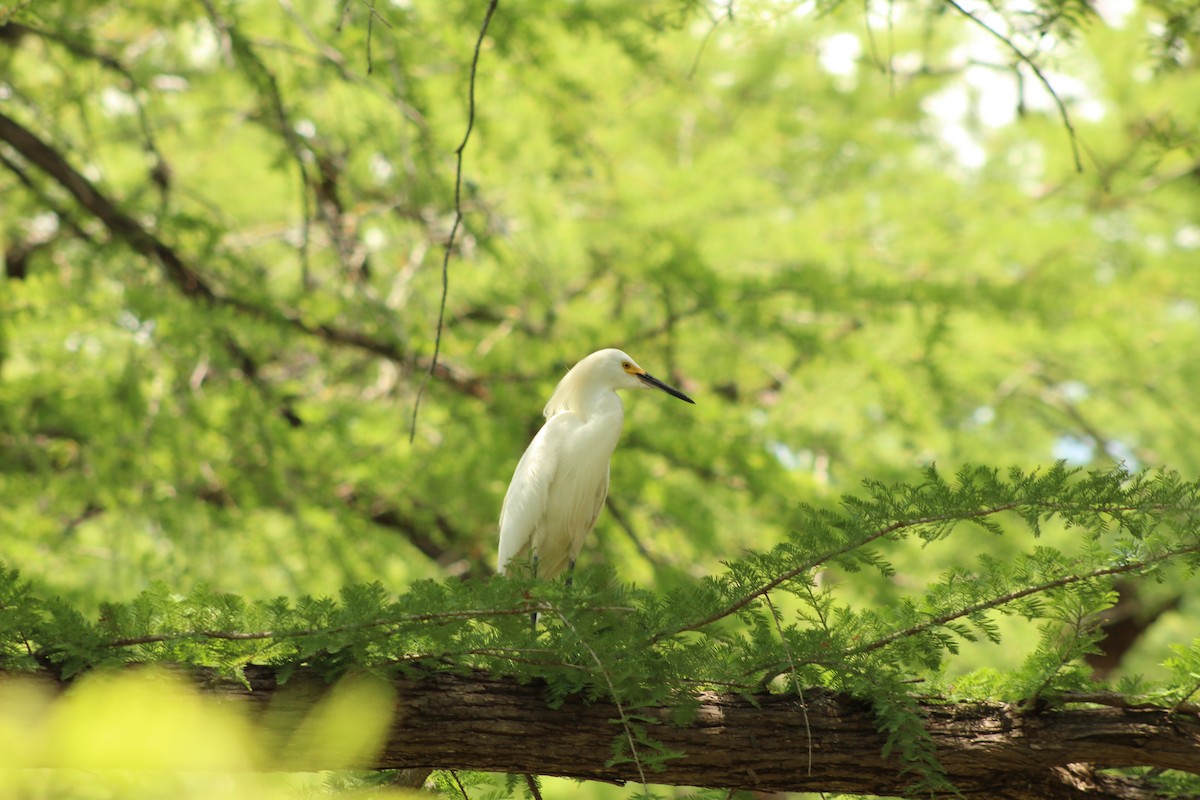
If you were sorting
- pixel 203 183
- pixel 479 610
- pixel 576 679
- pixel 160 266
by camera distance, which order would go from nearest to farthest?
pixel 479 610 < pixel 576 679 < pixel 160 266 < pixel 203 183

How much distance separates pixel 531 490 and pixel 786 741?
5.08ft

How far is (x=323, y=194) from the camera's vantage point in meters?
4.15

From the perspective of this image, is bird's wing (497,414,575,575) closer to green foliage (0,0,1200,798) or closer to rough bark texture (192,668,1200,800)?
green foliage (0,0,1200,798)

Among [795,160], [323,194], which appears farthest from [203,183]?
[795,160]

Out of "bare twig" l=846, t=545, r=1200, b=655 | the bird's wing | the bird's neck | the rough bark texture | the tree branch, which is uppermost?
the tree branch

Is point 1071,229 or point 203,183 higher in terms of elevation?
point 203,183

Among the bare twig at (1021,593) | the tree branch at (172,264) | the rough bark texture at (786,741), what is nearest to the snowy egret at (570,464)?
the tree branch at (172,264)

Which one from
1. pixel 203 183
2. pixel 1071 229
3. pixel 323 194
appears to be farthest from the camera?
pixel 1071 229

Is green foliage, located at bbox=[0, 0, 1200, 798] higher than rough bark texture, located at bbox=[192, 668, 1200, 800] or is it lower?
higher

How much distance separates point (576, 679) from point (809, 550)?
16.3 inches

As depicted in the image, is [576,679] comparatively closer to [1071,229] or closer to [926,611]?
[926,611]

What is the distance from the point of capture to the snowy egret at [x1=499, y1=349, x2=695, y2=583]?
10.4ft

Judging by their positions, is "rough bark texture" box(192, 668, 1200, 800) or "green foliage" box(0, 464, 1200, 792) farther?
"rough bark texture" box(192, 668, 1200, 800)

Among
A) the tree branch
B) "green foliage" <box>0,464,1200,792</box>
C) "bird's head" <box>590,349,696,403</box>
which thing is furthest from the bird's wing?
"green foliage" <box>0,464,1200,792</box>
